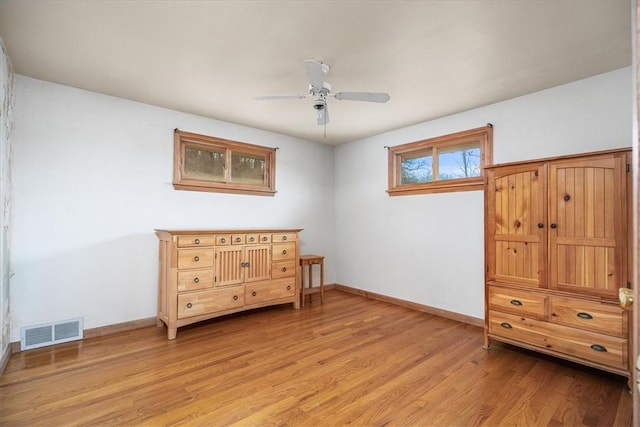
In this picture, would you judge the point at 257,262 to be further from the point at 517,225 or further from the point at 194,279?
the point at 517,225

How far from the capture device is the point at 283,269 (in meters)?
4.06

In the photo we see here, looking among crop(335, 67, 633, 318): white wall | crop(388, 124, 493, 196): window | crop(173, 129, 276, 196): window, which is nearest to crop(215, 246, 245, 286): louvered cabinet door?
crop(173, 129, 276, 196): window

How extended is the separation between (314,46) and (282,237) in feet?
7.82

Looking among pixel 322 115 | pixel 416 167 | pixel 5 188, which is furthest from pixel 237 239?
pixel 416 167

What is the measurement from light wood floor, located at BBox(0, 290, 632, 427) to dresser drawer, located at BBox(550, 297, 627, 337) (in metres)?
0.40

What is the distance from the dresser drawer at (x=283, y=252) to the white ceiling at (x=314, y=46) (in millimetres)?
1783

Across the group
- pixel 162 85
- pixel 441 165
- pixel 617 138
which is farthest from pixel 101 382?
pixel 617 138

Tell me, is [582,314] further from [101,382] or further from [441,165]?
[101,382]

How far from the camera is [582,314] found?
93.4 inches

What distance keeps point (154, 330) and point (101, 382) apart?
1097mm

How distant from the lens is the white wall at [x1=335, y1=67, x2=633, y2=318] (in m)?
2.81

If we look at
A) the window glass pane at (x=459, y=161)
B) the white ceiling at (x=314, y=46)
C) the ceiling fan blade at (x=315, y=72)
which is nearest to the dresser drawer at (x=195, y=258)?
the white ceiling at (x=314, y=46)

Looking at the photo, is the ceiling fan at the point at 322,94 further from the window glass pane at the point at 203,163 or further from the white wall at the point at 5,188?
the white wall at the point at 5,188

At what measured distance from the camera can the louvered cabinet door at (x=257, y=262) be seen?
3721 mm
